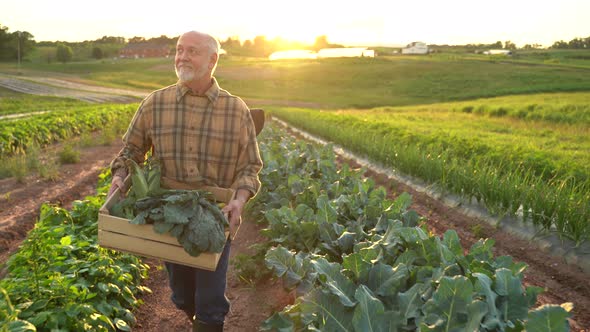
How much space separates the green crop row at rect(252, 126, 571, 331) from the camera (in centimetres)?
220

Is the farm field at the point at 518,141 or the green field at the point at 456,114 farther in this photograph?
the green field at the point at 456,114

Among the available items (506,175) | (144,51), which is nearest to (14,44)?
(144,51)

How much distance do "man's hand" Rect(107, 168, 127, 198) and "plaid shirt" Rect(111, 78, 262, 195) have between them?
4 cm

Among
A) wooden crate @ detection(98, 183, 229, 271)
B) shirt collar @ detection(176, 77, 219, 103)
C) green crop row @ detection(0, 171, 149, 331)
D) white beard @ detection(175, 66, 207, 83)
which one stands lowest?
green crop row @ detection(0, 171, 149, 331)

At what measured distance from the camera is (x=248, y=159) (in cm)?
322

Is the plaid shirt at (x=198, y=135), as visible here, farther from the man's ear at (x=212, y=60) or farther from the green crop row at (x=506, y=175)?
the green crop row at (x=506, y=175)

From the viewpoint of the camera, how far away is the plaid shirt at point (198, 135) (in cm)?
307

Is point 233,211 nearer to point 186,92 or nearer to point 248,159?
point 248,159

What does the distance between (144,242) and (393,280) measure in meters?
1.36

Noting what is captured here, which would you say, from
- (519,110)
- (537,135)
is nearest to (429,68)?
(519,110)

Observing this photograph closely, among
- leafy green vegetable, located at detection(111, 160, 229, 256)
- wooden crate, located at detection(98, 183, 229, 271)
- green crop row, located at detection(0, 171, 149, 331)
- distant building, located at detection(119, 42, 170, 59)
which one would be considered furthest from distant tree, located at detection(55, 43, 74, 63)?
wooden crate, located at detection(98, 183, 229, 271)

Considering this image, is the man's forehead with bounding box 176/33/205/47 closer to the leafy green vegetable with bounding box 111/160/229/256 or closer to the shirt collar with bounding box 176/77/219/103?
the shirt collar with bounding box 176/77/219/103

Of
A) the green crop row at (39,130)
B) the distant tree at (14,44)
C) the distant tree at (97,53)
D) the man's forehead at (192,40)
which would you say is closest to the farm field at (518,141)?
the man's forehead at (192,40)

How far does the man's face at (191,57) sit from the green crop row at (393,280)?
4.25ft
